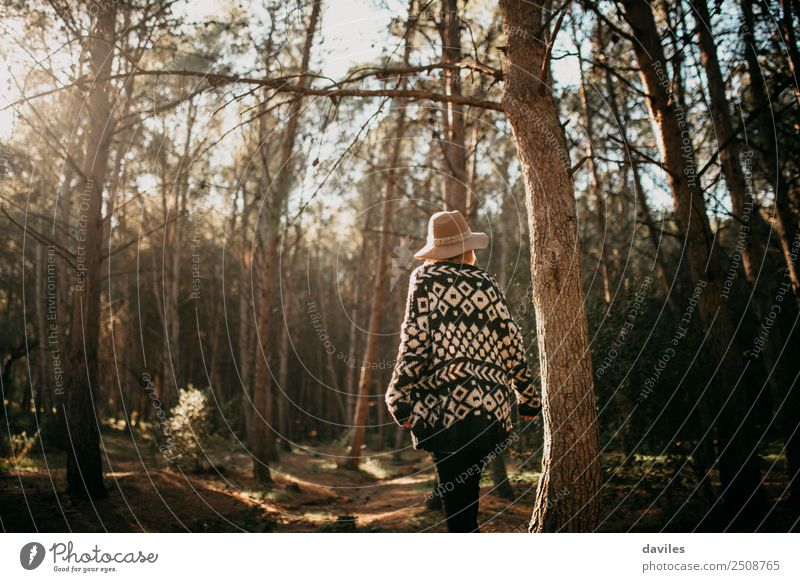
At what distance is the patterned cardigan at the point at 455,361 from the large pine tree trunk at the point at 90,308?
507 centimetres

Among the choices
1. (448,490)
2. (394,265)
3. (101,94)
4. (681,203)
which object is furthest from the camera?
(394,265)

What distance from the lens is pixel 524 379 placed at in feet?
12.6

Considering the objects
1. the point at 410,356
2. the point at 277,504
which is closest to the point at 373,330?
the point at 277,504

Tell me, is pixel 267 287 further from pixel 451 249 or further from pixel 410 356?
pixel 410 356

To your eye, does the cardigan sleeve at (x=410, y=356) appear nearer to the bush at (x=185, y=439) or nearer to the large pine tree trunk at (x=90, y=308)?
the large pine tree trunk at (x=90, y=308)

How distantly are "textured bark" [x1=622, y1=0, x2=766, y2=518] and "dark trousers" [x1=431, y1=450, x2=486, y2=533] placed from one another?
3354 mm

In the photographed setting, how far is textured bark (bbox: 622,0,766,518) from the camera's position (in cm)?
552

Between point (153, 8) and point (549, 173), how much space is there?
5946mm

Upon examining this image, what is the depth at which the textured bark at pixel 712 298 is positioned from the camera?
552 cm

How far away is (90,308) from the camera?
772cm

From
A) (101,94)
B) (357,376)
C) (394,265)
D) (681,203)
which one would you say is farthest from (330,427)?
(681,203)

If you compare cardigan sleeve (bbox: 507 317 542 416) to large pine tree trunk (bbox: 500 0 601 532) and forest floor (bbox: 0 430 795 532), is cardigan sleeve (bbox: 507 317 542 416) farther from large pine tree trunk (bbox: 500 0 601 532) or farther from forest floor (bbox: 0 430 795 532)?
forest floor (bbox: 0 430 795 532)
